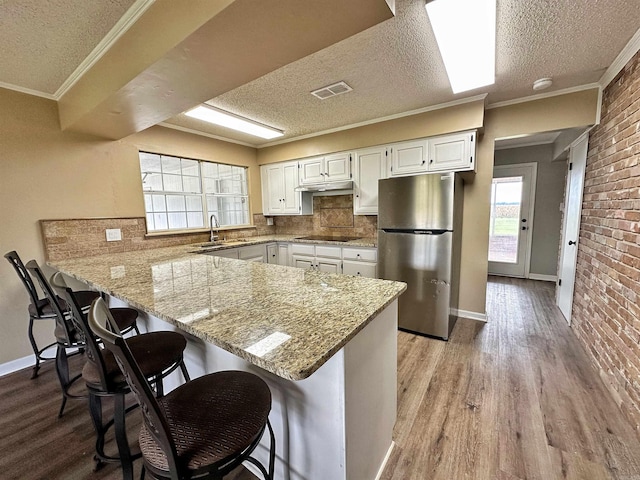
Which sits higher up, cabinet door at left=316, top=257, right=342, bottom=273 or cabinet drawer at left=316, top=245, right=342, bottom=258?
cabinet drawer at left=316, top=245, right=342, bottom=258

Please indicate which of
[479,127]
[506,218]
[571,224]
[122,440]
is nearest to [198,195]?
[122,440]

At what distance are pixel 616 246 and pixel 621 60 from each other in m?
1.33

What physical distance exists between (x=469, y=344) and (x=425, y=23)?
8.61 ft

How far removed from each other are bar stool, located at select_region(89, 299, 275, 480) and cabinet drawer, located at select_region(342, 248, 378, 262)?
2365 mm

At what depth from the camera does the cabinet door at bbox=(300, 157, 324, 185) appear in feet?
12.4

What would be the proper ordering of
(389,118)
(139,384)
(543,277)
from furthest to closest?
(543,277) → (389,118) → (139,384)

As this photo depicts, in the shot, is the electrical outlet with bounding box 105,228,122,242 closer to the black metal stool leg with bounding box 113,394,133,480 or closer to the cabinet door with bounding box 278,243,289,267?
the cabinet door with bounding box 278,243,289,267

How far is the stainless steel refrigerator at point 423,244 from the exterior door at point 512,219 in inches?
109

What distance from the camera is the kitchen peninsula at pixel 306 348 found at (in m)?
0.86

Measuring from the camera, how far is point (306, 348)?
79cm

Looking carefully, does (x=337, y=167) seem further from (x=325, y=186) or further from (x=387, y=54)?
(x=387, y=54)

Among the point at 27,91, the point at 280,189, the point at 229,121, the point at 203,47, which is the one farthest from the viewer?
the point at 280,189

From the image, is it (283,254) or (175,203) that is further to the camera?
(283,254)

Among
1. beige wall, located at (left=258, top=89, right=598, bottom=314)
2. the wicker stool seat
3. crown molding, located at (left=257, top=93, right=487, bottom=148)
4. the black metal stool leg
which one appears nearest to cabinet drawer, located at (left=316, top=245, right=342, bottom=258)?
beige wall, located at (left=258, top=89, right=598, bottom=314)
